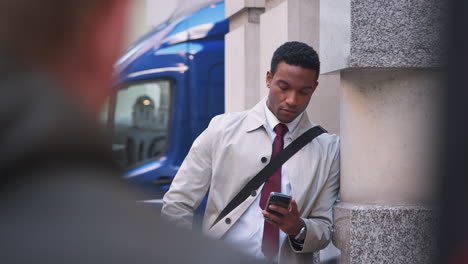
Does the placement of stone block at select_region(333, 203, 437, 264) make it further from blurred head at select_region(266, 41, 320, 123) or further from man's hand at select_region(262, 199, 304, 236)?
blurred head at select_region(266, 41, 320, 123)

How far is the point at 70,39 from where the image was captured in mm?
773

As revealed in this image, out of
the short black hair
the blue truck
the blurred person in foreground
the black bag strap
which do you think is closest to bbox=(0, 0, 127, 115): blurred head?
the blurred person in foreground

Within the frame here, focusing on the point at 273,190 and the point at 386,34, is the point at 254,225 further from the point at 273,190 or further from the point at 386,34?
the point at 386,34

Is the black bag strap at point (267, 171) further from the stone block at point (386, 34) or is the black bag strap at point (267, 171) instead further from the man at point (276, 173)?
the stone block at point (386, 34)

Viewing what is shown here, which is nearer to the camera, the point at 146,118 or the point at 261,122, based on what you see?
the point at 261,122

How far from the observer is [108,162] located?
798mm

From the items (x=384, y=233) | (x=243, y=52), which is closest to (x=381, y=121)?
(x=384, y=233)

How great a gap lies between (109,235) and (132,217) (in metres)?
0.04

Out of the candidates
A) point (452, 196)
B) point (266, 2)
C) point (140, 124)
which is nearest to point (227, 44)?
point (266, 2)

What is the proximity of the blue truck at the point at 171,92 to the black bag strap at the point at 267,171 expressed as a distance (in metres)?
3.89

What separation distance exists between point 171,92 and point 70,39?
6824mm

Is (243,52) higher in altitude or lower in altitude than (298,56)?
higher

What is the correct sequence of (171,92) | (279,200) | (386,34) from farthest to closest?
(171,92) → (386,34) → (279,200)

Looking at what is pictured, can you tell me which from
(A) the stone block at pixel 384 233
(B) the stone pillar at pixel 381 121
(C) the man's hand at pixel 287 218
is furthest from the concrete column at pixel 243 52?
(C) the man's hand at pixel 287 218
